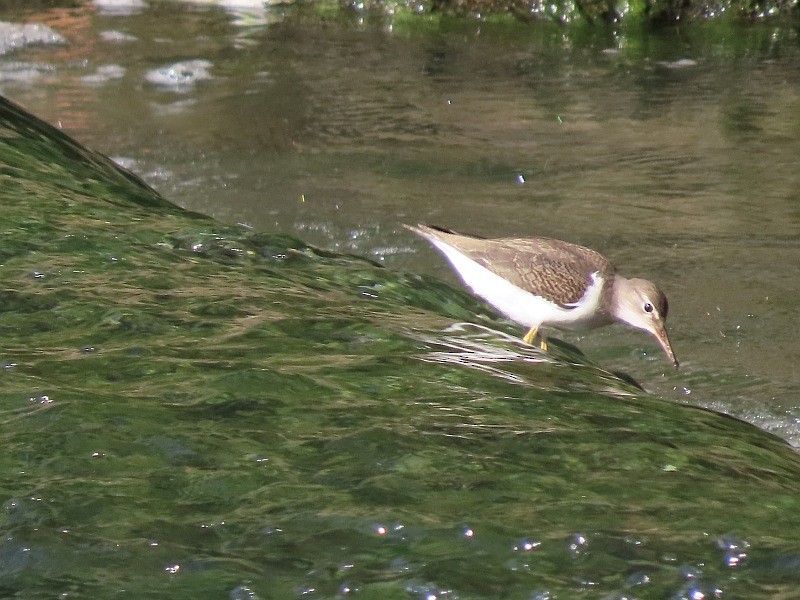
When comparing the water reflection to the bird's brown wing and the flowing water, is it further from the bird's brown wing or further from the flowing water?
the bird's brown wing

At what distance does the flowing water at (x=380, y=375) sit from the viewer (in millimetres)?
2729

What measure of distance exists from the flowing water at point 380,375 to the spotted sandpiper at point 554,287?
0.17m

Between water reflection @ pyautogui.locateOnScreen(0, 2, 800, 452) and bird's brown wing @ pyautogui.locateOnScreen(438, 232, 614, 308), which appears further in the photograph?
water reflection @ pyautogui.locateOnScreen(0, 2, 800, 452)

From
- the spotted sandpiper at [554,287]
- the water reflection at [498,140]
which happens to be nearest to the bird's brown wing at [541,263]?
the spotted sandpiper at [554,287]

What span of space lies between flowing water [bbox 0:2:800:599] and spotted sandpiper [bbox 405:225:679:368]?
17 cm

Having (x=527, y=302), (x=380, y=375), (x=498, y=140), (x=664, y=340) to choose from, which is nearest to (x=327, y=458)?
(x=380, y=375)

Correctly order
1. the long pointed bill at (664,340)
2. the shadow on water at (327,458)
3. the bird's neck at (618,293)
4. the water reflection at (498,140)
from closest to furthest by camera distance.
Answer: the shadow on water at (327,458), the long pointed bill at (664,340), the bird's neck at (618,293), the water reflection at (498,140)

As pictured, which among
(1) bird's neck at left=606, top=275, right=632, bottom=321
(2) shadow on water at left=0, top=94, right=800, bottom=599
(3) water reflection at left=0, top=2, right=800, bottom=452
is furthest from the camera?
(3) water reflection at left=0, top=2, right=800, bottom=452

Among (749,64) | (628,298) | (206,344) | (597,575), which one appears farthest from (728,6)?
(597,575)

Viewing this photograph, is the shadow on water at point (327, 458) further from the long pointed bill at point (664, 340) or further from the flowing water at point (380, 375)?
the long pointed bill at point (664, 340)

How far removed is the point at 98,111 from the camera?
36.6ft

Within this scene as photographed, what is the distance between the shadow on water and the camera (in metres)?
2.67

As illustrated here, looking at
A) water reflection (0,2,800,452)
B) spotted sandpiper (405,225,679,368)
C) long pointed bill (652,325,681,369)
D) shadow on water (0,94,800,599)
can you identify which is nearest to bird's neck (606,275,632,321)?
spotted sandpiper (405,225,679,368)

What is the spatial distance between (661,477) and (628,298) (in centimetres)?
259
